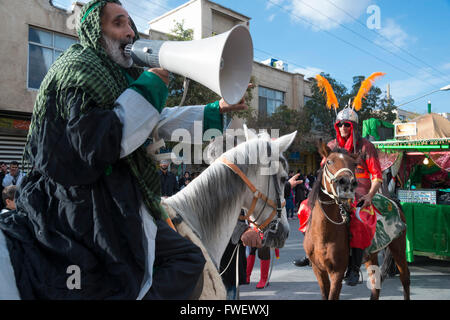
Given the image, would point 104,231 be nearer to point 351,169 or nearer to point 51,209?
point 51,209

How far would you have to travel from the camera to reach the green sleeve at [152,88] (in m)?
1.29

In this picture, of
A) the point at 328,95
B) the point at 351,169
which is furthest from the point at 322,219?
the point at 328,95

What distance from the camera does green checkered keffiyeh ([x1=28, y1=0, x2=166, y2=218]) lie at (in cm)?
123

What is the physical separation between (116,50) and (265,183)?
1.16m

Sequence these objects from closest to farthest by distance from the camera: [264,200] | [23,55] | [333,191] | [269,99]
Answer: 1. [264,200]
2. [333,191]
3. [23,55]
4. [269,99]

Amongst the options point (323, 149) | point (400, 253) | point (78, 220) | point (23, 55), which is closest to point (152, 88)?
point (78, 220)

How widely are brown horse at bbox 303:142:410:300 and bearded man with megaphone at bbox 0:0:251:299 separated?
8.48 ft

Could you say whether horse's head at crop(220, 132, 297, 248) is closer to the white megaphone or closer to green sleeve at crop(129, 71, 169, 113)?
the white megaphone

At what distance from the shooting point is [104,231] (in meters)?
1.21

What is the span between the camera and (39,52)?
12273mm

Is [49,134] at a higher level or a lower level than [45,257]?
higher

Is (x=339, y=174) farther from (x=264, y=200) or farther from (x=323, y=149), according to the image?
(x=264, y=200)

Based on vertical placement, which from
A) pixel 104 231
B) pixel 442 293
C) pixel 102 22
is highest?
pixel 102 22
